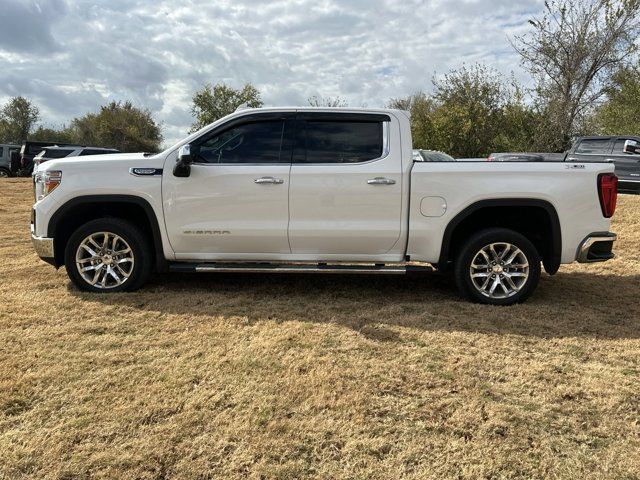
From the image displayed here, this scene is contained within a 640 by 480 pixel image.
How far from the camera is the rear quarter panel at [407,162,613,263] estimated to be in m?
4.53

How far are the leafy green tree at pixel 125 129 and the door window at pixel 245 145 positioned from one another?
50.7 meters

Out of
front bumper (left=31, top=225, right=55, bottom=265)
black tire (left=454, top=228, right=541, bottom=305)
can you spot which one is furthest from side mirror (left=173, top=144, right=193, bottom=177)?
black tire (left=454, top=228, right=541, bottom=305)

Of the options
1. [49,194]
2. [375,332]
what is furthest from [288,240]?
[49,194]

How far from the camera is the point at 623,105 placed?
21.9 metres

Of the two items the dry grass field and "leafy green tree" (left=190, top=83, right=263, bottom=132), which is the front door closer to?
the dry grass field

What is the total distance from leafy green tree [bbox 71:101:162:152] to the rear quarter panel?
51.7 metres

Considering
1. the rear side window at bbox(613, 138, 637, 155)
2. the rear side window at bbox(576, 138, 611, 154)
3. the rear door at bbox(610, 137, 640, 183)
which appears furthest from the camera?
the rear side window at bbox(576, 138, 611, 154)

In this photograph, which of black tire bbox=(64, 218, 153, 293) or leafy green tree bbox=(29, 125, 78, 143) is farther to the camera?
leafy green tree bbox=(29, 125, 78, 143)

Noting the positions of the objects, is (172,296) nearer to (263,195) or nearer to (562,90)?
(263,195)

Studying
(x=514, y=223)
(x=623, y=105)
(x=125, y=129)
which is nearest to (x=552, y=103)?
(x=623, y=105)

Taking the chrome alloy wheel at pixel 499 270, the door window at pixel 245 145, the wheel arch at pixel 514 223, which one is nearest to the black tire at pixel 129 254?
the door window at pixel 245 145

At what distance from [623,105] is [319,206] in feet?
74.4

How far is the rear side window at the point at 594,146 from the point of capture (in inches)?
521

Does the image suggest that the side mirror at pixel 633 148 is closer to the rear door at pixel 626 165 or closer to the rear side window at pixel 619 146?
the rear door at pixel 626 165
